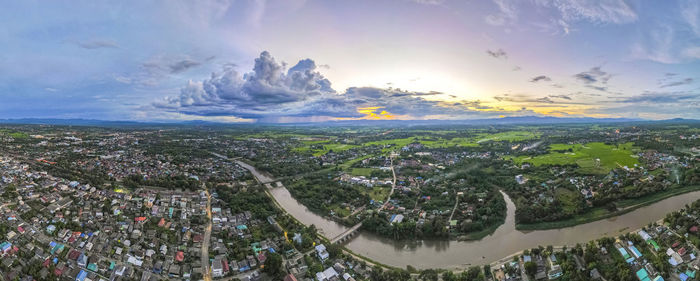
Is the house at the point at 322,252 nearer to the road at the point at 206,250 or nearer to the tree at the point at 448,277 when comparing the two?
the road at the point at 206,250

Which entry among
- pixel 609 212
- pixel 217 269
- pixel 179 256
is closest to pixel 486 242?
pixel 609 212

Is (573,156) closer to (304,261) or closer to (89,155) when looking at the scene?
(304,261)

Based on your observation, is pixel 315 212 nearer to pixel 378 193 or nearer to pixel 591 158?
pixel 378 193

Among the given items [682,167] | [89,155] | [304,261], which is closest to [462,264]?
[304,261]

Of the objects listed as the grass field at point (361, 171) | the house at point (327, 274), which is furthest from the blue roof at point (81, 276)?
the grass field at point (361, 171)

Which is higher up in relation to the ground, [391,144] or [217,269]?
[391,144]
